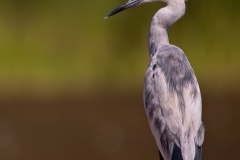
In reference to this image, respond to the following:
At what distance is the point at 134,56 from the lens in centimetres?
599

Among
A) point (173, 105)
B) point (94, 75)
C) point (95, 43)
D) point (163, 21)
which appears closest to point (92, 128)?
point (94, 75)

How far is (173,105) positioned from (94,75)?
106 inches

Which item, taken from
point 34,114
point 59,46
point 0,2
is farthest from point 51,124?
point 0,2

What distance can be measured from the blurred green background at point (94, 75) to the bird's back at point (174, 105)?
7.61 ft

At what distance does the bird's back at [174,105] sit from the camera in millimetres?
3311

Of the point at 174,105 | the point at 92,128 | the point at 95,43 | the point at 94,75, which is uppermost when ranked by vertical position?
the point at 95,43

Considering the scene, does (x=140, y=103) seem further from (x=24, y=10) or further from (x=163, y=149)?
(x=163, y=149)

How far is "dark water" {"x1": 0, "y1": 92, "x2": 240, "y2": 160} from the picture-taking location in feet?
19.4

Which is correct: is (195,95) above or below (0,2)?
below

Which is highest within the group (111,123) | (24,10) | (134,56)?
(24,10)

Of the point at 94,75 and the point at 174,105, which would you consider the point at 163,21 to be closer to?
the point at 174,105

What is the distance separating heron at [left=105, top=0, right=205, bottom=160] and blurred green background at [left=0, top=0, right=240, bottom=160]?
91.2 inches

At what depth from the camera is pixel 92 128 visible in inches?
235

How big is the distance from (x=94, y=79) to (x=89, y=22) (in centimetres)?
43
